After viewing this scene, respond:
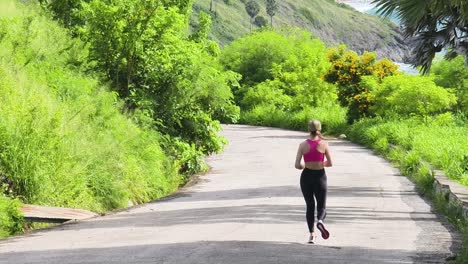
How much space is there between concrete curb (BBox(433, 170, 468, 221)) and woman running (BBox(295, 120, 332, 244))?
372cm

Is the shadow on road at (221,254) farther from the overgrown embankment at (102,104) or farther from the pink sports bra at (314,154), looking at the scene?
the overgrown embankment at (102,104)

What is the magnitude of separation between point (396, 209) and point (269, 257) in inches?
317

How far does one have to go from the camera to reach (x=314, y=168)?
39.7 ft

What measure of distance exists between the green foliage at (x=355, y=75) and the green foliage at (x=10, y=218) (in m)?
39.3

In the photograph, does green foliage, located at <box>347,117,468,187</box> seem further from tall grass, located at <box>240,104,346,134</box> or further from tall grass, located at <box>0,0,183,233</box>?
tall grass, located at <box>0,0,183,233</box>

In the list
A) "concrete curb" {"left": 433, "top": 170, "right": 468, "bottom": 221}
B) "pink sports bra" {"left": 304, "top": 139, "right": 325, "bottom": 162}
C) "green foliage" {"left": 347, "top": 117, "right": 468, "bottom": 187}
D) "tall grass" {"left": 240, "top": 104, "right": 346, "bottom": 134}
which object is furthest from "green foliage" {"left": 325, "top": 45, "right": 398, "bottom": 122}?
"pink sports bra" {"left": 304, "top": 139, "right": 325, "bottom": 162}

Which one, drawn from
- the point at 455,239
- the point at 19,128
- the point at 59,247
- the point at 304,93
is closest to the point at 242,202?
the point at 19,128

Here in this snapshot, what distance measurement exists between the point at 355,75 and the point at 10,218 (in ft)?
142

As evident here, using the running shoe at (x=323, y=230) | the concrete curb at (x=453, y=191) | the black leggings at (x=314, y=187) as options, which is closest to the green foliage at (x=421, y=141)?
the concrete curb at (x=453, y=191)

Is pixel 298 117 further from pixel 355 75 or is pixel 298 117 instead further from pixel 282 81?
pixel 282 81

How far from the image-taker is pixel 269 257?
10531 millimetres

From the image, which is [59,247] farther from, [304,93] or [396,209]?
[304,93]

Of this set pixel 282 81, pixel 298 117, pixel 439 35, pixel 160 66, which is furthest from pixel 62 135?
pixel 282 81

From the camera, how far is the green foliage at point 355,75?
53562 millimetres
